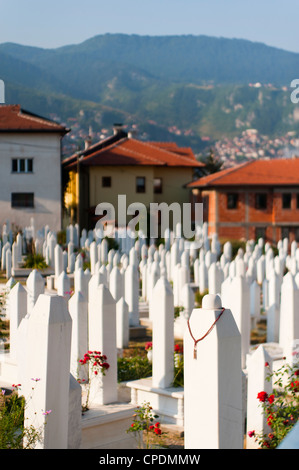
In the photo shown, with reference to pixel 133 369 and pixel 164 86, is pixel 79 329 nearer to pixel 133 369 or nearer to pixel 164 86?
pixel 133 369

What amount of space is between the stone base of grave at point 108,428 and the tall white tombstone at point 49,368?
1.08 metres

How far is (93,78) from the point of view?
110 m

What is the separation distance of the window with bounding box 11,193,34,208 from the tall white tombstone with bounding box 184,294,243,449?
29174 millimetres

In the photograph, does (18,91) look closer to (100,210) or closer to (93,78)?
(100,210)

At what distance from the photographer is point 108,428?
5.76 metres

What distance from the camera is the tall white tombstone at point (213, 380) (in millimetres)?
3717

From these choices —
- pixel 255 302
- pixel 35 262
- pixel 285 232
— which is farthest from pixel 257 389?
pixel 285 232

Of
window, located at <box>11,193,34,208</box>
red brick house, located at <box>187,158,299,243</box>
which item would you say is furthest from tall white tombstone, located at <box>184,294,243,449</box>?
red brick house, located at <box>187,158,299,243</box>

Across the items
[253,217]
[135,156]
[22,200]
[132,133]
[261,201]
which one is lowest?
[253,217]

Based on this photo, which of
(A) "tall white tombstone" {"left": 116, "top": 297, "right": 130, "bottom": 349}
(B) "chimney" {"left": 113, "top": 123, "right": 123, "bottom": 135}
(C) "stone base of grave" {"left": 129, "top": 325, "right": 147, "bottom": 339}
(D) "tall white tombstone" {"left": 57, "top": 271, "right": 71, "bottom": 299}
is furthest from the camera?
(B) "chimney" {"left": 113, "top": 123, "right": 123, "bottom": 135}

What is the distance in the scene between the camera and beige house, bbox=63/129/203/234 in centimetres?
3888

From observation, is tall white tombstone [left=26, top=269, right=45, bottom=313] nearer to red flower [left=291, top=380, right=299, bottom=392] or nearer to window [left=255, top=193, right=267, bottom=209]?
red flower [left=291, top=380, right=299, bottom=392]

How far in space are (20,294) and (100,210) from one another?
29.7 metres

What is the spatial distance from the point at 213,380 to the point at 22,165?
2970 cm
